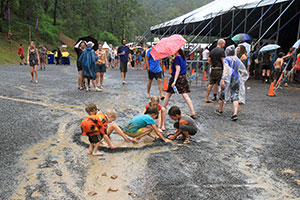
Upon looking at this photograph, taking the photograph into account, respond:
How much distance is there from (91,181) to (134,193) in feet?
1.84

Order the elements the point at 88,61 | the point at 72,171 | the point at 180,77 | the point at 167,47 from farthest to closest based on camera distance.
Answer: the point at 88,61 → the point at 180,77 → the point at 167,47 → the point at 72,171

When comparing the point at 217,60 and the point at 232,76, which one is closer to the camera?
the point at 232,76

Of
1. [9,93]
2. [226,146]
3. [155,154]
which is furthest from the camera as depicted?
[9,93]

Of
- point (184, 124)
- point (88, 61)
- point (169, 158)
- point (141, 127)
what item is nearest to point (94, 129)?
point (141, 127)

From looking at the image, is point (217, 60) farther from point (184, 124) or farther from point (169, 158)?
point (169, 158)

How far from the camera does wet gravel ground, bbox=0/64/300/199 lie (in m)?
2.81

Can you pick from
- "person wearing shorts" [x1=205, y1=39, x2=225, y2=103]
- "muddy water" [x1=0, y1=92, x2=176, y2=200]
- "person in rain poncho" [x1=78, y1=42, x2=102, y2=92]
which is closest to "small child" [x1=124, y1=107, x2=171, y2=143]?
"muddy water" [x1=0, y1=92, x2=176, y2=200]

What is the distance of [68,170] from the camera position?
3.23 m

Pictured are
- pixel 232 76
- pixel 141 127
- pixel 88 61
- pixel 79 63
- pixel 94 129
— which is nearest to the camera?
pixel 94 129

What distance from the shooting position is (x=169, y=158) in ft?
12.0

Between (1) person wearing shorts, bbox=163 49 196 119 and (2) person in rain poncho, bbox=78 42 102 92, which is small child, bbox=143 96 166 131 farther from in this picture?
(2) person in rain poncho, bbox=78 42 102 92

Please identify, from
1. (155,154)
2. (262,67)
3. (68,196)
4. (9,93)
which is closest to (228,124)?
(155,154)

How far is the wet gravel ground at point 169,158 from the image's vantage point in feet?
9.23

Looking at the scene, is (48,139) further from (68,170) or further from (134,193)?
(134,193)
